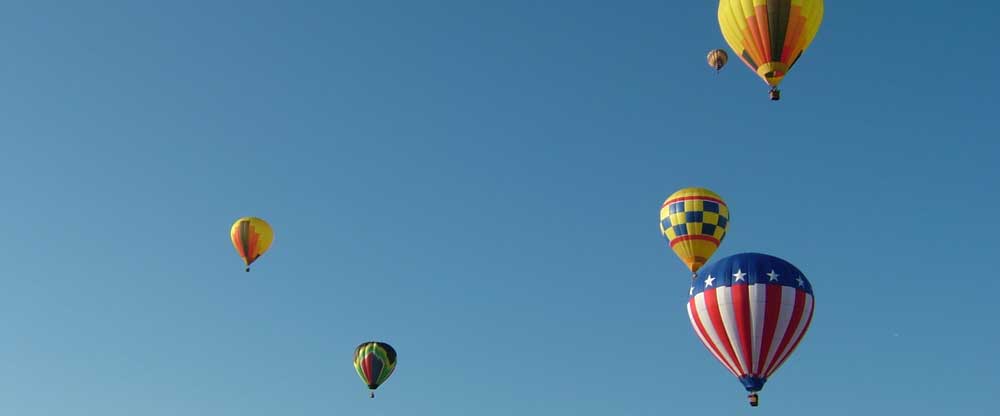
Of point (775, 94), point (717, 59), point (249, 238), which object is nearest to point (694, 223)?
point (775, 94)

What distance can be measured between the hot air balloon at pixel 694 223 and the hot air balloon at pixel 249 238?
2767cm

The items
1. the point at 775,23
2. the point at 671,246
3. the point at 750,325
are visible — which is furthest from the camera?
the point at 671,246

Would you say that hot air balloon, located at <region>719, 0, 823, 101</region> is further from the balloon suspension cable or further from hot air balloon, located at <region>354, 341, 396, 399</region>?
hot air balloon, located at <region>354, 341, 396, 399</region>

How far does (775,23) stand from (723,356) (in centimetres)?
1362

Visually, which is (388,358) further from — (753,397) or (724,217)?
(753,397)

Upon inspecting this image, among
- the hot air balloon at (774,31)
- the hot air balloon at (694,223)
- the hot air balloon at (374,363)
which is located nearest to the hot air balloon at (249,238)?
the hot air balloon at (374,363)

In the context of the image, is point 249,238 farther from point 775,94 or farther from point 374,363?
point 775,94

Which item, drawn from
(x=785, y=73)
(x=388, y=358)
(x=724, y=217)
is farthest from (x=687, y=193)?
(x=388, y=358)

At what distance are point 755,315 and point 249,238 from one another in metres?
Result: 39.4

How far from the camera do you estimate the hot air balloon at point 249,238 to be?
7444 centimetres

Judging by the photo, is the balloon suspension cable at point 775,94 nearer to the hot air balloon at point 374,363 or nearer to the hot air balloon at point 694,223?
the hot air balloon at point 694,223

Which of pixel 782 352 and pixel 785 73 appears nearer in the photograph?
pixel 782 352

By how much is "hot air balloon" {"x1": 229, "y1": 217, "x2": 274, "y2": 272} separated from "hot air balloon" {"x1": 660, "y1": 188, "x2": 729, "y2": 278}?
2767 cm

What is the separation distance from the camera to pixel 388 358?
7681 centimetres
